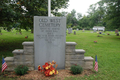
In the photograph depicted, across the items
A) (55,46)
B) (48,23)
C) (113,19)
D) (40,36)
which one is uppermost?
(113,19)

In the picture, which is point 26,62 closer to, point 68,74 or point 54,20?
point 68,74

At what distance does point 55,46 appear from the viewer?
15.8 ft

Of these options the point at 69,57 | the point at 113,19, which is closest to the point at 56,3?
the point at 69,57

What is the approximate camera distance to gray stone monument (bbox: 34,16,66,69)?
15.5 feet

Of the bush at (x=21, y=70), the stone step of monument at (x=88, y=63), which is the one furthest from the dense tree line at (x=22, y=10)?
the stone step of monument at (x=88, y=63)

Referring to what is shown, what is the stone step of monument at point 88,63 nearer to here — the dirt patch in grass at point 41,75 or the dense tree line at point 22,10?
the dirt patch in grass at point 41,75

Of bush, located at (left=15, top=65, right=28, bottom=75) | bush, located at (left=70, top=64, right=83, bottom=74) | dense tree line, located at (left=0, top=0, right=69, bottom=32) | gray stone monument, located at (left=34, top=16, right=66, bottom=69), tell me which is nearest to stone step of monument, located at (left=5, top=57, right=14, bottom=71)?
bush, located at (left=15, top=65, right=28, bottom=75)

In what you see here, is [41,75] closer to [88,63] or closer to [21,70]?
[21,70]

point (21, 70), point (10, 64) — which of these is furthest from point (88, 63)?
point (10, 64)

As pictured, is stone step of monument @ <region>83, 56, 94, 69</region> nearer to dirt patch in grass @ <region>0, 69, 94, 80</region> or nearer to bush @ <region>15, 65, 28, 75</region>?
dirt patch in grass @ <region>0, 69, 94, 80</region>

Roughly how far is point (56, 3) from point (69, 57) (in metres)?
Answer: 6.75

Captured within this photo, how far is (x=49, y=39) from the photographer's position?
4781mm

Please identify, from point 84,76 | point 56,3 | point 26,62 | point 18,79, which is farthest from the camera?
point 56,3

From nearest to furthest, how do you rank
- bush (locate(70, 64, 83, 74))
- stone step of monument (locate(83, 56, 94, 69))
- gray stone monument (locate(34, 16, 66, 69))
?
1. bush (locate(70, 64, 83, 74))
2. gray stone monument (locate(34, 16, 66, 69))
3. stone step of monument (locate(83, 56, 94, 69))
